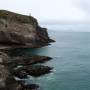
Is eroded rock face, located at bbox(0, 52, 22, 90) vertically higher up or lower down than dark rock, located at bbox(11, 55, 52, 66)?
higher up

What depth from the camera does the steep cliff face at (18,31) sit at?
427ft

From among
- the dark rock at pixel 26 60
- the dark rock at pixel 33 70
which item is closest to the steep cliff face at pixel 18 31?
the dark rock at pixel 26 60

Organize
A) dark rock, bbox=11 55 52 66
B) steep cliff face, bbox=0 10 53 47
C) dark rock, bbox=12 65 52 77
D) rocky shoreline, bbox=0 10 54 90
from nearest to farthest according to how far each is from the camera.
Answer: dark rock, bbox=12 65 52 77, dark rock, bbox=11 55 52 66, rocky shoreline, bbox=0 10 54 90, steep cliff face, bbox=0 10 53 47

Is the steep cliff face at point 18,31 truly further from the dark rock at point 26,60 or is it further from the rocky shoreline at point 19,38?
the dark rock at point 26,60

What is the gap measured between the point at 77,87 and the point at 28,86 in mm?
14231

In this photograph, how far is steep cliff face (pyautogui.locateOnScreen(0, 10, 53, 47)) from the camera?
130m

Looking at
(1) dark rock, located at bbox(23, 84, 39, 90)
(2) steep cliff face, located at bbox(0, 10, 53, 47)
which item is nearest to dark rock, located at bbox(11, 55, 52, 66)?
(1) dark rock, located at bbox(23, 84, 39, 90)

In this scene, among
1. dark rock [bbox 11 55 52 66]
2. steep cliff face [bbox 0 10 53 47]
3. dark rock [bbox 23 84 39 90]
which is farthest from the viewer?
steep cliff face [bbox 0 10 53 47]

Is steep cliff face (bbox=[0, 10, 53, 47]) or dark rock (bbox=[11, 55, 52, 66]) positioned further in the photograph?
steep cliff face (bbox=[0, 10, 53, 47])

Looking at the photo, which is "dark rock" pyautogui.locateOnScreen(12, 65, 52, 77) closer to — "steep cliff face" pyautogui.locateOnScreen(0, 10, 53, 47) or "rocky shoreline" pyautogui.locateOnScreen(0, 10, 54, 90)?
"rocky shoreline" pyautogui.locateOnScreen(0, 10, 54, 90)

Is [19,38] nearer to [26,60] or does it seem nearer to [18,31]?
[18,31]

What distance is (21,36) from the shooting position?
13512 centimetres

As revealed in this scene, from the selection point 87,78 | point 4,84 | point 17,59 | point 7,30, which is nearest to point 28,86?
point 4,84

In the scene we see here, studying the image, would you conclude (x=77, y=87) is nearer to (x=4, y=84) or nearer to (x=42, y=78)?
(x=42, y=78)
